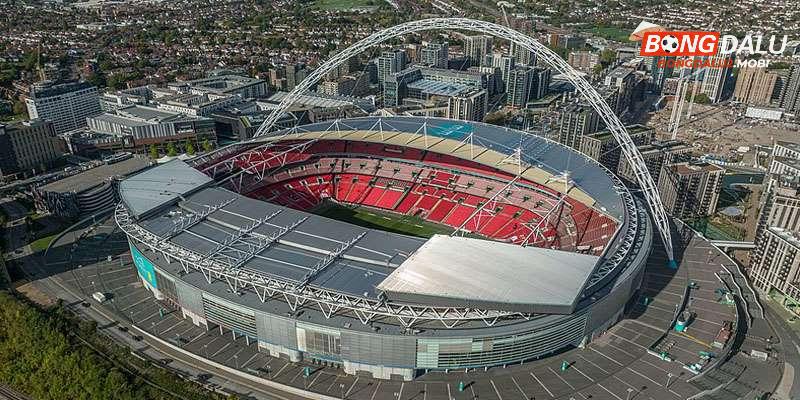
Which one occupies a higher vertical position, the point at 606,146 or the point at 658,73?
the point at 658,73

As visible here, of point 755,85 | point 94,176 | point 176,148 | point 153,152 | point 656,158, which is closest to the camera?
point 94,176

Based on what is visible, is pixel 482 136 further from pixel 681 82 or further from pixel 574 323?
pixel 681 82

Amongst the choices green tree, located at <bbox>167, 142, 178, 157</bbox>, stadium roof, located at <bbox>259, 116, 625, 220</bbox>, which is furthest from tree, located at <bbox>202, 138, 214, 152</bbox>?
stadium roof, located at <bbox>259, 116, 625, 220</bbox>

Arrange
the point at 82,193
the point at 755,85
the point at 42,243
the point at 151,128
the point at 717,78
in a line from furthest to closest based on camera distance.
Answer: the point at 717,78
the point at 755,85
the point at 151,128
the point at 82,193
the point at 42,243

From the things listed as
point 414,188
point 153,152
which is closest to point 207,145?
point 153,152

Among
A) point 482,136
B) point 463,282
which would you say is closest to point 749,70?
point 482,136

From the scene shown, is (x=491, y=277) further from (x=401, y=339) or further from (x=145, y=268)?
(x=145, y=268)

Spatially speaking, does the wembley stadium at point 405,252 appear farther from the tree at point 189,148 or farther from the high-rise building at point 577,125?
the high-rise building at point 577,125
